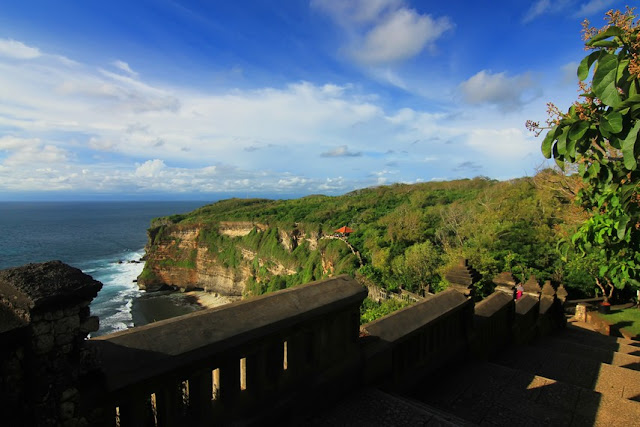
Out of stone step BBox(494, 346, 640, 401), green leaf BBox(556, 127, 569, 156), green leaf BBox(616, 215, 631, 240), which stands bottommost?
stone step BBox(494, 346, 640, 401)

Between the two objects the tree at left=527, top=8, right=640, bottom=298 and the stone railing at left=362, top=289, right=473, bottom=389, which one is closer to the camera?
the tree at left=527, top=8, right=640, bottom=298

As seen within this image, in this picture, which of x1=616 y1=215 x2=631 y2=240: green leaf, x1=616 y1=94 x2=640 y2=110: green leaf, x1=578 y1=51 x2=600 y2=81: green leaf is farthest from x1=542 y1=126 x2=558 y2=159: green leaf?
x1=616 y1=215 x2=631 y2=240: green leaf

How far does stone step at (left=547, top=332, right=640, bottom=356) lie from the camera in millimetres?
10378

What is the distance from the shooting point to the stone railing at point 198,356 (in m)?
1.87

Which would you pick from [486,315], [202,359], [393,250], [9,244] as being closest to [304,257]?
[393,250]

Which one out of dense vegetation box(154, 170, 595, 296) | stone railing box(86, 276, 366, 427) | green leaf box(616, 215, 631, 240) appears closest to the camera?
stone railing box(86, 276, 366, 427)

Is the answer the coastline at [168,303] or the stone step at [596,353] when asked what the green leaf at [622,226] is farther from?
the coastline at [168,303]

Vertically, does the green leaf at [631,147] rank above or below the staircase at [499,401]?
above

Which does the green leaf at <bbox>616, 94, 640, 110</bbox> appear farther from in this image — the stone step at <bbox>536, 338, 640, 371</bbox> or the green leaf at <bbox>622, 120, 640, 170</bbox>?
the stone step at <bbox>536, 338, 640, 371</bbox>

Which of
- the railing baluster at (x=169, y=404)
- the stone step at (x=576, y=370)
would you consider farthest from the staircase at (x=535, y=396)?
the railing baluster at (x=169, y=404)

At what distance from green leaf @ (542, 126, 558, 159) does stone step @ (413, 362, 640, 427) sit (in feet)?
10.5

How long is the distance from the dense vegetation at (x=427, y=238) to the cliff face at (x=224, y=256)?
25 cm

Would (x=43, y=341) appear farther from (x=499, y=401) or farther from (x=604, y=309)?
A: (x=604, y=309)

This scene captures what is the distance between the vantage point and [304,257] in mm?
55969
